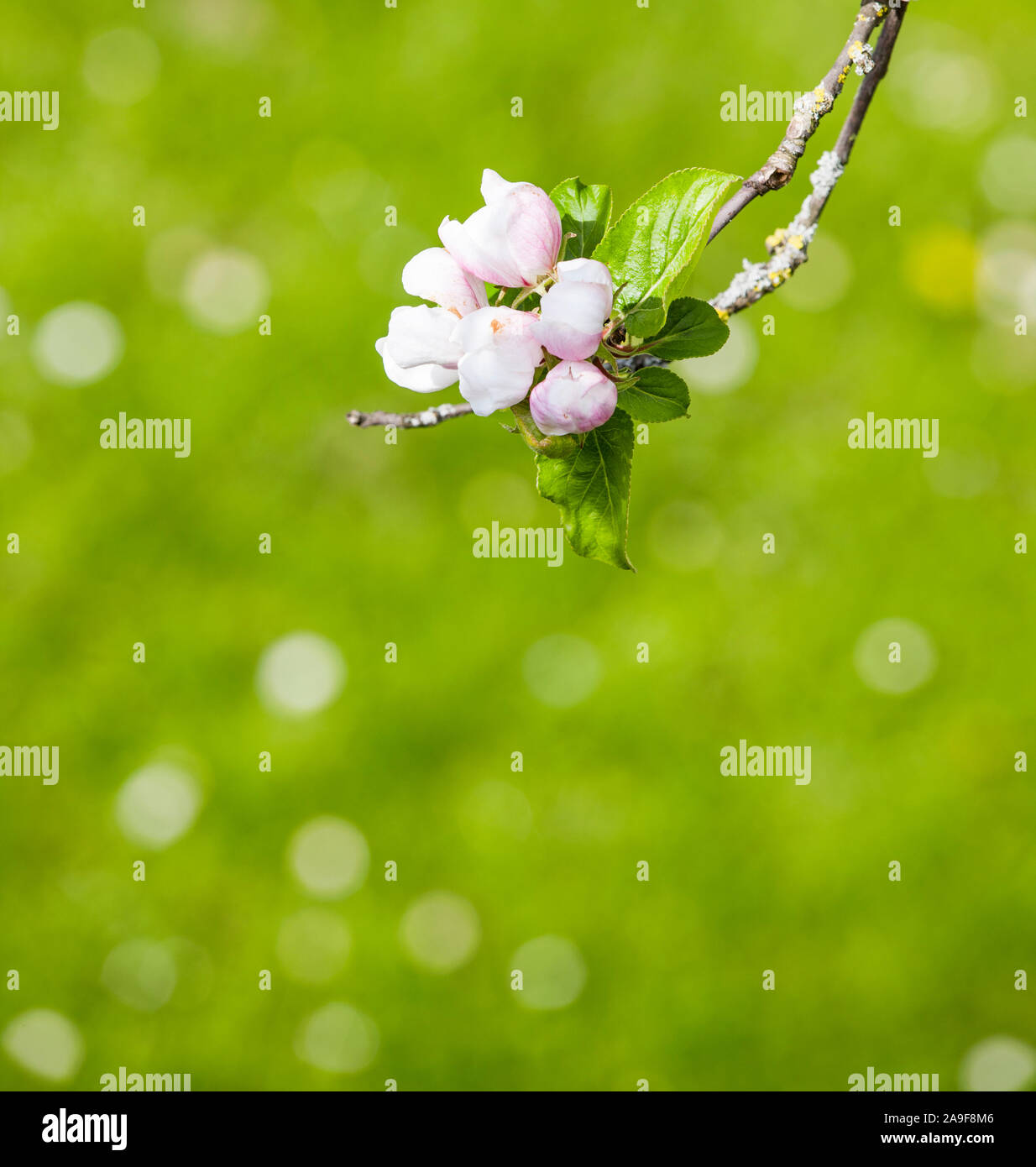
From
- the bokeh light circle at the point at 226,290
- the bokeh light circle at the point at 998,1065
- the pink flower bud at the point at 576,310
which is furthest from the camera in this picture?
the bokeh light circle at the point at 226,290

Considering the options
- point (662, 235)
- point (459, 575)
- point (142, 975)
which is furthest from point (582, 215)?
point (142, 975)

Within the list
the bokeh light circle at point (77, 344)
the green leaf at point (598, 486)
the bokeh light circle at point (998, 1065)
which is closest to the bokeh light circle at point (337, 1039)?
the bokeh light circle at point (998, 1065)

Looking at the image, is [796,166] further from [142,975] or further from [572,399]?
[142,975]

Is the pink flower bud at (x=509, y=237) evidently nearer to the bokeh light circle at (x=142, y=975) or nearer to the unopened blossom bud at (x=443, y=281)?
the unopened blossom bud at (x=443, y=281)

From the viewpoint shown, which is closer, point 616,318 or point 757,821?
point 616,318

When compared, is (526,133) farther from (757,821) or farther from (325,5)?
(757,821)

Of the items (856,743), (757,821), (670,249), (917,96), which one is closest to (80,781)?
(757,821)
